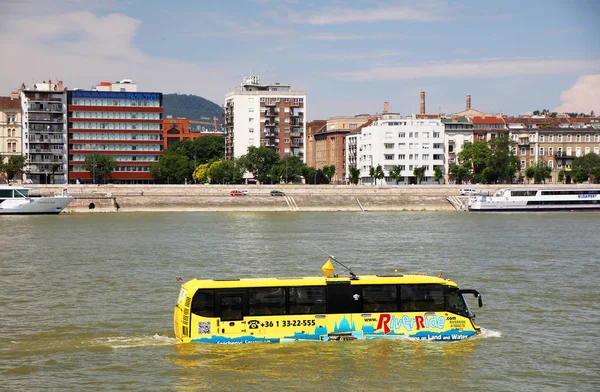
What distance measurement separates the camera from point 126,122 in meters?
163

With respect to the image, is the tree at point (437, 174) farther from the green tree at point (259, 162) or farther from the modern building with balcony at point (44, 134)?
the modern building with balcony at point (44, 134)

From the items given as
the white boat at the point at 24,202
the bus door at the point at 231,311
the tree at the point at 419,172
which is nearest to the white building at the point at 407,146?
the tree at the point at 419,172

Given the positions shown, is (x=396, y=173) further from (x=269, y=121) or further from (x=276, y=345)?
(x=276, y=345)

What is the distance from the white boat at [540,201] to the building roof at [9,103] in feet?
291

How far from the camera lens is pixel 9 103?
162000mm

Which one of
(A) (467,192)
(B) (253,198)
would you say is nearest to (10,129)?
(B) (253,198)

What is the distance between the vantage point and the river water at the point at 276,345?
74.8ft

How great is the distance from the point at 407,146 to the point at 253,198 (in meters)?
47.6

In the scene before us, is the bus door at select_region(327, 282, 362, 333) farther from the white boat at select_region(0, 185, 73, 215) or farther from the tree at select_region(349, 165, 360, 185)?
the tree at select_region(349, 165, 360, 185)

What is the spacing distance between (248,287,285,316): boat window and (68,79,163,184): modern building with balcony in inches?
5534

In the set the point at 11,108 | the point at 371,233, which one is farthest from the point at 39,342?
the point at 11,108

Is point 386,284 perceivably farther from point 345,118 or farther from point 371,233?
point 345,118

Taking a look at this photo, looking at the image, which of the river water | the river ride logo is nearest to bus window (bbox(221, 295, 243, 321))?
the river water

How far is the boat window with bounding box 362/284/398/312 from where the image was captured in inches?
980
